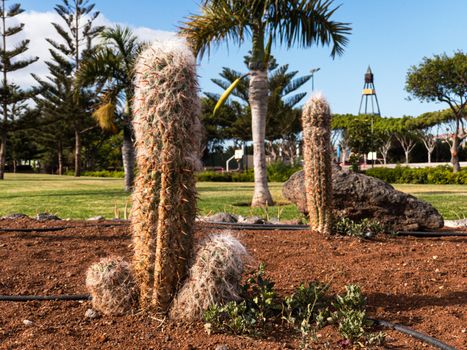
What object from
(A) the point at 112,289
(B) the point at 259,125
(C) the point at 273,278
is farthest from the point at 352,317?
(B) the point at 259,125

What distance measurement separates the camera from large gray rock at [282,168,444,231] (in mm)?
5328

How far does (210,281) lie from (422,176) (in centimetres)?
2241

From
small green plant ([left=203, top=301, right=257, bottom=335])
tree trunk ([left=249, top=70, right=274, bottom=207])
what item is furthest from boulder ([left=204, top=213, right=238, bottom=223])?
tree trunk ([left=249, top=70, right=274, bottom=207])

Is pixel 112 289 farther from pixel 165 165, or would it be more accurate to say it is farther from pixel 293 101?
pixel 293 101

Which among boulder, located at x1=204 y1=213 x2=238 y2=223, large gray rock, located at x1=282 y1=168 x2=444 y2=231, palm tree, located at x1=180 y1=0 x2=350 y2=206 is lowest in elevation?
boulder, located at x1=204 y1=213 x2=238 y2=223

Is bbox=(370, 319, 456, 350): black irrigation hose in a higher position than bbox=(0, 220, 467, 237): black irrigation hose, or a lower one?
lower

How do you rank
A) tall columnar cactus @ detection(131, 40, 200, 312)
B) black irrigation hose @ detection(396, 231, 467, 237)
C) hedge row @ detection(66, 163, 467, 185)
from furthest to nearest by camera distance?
hedge row @ detection(66, 163, 467, 185)
black irrigation hose @ detection(396, 231, 467, 237)
tall columnar cactus @ detection(131, 40, 200, 312)

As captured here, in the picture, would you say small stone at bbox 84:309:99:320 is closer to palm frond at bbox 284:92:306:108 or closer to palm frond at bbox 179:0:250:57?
palm frond at bbox 179:0:250:57

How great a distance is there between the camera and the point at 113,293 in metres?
2.69

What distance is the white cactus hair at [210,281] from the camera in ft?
8.05

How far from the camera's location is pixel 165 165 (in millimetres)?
2453

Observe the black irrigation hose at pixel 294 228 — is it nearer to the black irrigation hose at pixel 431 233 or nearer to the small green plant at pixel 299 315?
the black irrigation hose at pixel 431 233

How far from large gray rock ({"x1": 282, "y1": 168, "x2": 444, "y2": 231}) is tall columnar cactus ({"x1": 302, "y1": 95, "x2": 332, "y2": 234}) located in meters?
0.75

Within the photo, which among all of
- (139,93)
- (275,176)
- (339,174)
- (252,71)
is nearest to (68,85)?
(275,176)
